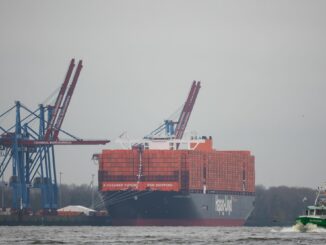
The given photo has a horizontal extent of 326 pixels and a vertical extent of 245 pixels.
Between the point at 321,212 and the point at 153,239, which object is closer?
the point at 153,239

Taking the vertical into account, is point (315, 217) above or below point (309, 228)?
above

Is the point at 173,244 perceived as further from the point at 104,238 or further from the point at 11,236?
the point at 11,236

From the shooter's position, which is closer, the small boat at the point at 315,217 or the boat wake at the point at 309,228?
the small boat at the point at 315,217

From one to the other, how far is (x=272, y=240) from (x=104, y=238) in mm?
18899

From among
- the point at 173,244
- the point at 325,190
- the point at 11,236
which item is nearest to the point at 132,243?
the point at 173,244

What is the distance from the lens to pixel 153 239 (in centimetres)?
15700

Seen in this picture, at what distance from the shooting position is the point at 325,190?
6973 inches

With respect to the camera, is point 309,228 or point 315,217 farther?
point 309,228

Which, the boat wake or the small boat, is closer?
the small boat

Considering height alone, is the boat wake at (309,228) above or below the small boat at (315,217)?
below

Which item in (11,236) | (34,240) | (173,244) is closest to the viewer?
(173,244)

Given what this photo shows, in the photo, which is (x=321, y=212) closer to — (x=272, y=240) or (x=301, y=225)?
(x=301, y=225)

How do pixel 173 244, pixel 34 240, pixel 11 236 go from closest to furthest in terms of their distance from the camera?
pixel 173 244 < pixel 34 240 < pixel 11 236

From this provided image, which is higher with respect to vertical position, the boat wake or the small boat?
the small boat
